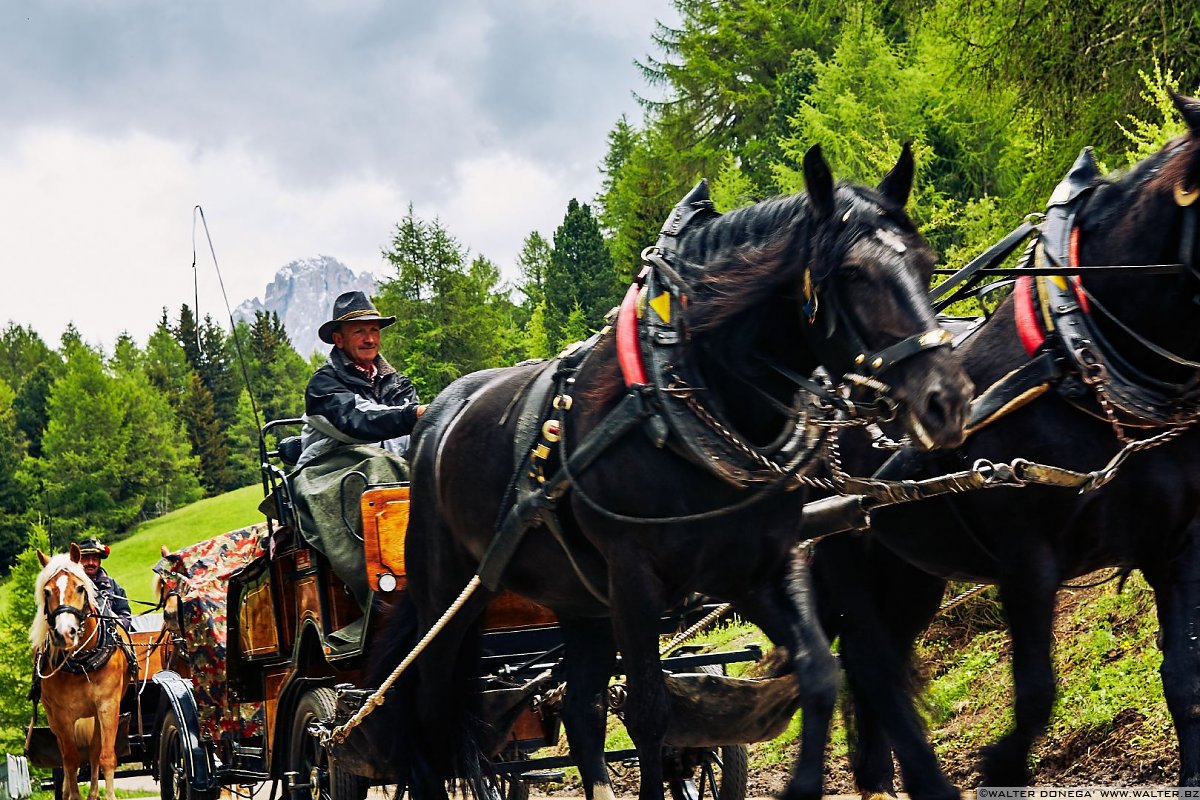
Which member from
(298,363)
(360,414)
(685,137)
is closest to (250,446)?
(298,363)

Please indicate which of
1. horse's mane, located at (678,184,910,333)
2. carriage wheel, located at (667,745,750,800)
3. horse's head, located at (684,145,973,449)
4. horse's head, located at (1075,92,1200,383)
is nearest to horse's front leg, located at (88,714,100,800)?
carriage wheel, located at (667,745,750,800)

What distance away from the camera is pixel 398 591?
5.90m

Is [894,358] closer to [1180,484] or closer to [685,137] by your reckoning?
[1180,484]

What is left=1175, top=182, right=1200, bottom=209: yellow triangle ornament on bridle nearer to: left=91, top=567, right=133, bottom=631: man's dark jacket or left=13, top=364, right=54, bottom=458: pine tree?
left=91, top=567, right=133, bottom=631: man's dark jacket

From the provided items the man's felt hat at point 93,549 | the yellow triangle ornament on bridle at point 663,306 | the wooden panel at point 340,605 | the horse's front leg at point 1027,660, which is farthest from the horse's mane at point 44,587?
the horse's front leg at point 1027,660

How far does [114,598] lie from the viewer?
12672mm

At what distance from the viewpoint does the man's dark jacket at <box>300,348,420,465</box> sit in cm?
634

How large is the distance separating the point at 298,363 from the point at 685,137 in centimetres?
5643

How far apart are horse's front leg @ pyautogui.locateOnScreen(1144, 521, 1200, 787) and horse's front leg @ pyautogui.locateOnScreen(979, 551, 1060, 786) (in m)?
0.35

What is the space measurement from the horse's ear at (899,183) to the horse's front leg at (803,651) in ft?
3.95

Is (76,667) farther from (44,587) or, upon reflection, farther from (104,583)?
(104,583)

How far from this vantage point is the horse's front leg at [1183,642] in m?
4.03

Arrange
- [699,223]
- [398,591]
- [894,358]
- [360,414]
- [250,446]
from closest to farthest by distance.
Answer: [894,358] < [699,223] < [398,591] < [360,414] < [250,446]

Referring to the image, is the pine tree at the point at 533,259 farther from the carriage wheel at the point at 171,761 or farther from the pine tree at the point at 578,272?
the carriage wheel at the point at 171,761
